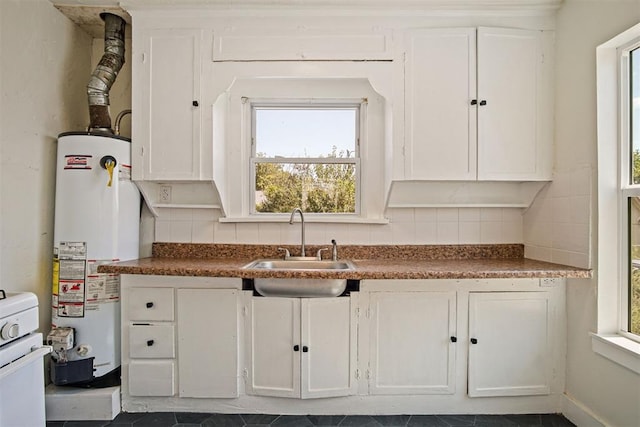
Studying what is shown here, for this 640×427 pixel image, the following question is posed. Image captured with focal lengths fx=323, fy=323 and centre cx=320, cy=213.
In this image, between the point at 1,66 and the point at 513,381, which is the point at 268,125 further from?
the point at 513,381

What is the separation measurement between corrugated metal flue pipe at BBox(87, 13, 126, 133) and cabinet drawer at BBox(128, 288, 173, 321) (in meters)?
1.08

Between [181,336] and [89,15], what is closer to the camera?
[181,336]

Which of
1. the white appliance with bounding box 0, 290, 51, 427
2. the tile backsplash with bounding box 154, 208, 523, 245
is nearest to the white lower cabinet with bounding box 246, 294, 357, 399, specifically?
the tile backsplash with bounding box 154, 208, 523, 245

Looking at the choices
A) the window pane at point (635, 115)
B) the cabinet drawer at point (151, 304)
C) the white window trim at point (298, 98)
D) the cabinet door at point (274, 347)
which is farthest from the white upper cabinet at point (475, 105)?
the cabinet drawer at point (151, 304)

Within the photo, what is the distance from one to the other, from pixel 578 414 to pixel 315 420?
1476 mm

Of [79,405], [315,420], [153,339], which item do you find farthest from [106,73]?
[315,420]

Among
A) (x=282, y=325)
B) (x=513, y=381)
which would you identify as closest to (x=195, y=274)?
(x=282, y=325)

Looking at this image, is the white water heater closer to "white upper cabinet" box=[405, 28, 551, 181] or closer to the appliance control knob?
the appliance control knob

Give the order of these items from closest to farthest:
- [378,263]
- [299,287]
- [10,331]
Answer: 1. [10,331]
2. [299,287]
3. [378,263]

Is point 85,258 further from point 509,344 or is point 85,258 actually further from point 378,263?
point 509,344

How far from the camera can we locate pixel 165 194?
2.28 meters

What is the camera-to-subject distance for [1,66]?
1764 millimetres

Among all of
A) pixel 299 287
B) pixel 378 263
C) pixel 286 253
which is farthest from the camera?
pixel 286 253

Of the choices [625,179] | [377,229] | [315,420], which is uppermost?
[625,179]
